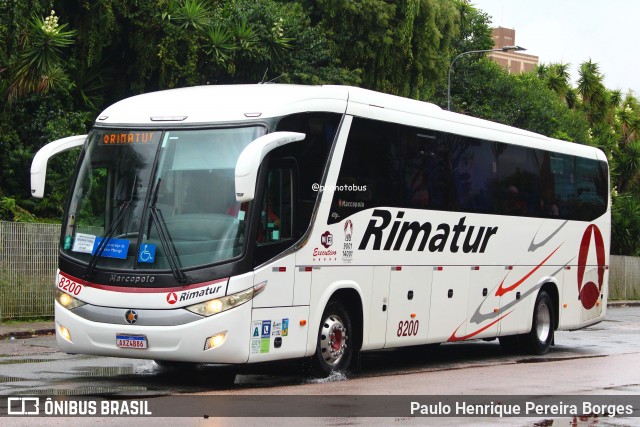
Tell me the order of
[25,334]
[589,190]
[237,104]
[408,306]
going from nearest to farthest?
[237,104]
[408,306]
[25,334]
[589,190]

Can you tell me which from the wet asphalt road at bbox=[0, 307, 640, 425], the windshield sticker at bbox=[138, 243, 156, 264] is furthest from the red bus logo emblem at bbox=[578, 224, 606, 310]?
A: the windshield sticker at bbox=[138, 243, 156, 264]

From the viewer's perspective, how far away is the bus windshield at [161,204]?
12.3 m

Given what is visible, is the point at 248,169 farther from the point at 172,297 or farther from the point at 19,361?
the point at 19,361

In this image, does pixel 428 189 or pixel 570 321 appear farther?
pixel 570 321

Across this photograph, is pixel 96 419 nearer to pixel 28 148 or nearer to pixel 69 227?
pixel 69 227

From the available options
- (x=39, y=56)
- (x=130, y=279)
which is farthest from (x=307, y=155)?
(x=39, y=56)

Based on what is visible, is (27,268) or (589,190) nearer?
(589,190)

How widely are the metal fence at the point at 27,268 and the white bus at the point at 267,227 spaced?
363 inches

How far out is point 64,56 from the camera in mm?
29359

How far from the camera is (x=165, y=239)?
1226cm

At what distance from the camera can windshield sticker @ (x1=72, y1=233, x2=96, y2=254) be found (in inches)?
499

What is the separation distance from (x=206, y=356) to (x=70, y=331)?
1.63 meters

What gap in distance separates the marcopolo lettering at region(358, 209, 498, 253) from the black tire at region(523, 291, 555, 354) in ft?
7.78

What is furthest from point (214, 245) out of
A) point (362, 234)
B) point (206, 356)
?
point (362, 234)
